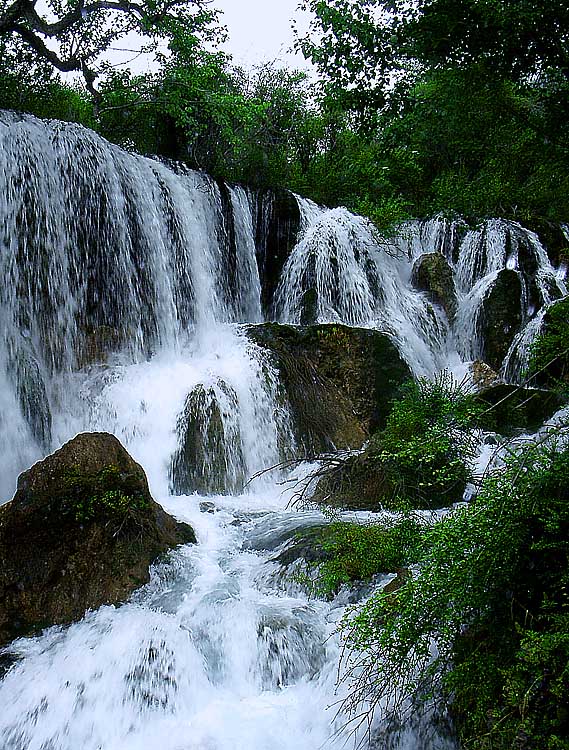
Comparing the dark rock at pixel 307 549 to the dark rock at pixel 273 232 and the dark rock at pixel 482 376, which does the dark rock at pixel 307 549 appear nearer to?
the dark rock at pixel 482 376

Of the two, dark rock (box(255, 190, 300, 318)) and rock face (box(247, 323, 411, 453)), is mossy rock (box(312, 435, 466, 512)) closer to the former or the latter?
rock face (box(247, 323, 411, 453))

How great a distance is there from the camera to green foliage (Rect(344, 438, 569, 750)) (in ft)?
9.48

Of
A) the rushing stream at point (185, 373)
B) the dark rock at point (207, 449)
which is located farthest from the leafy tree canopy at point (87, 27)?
the dark rock at point (207, 449)

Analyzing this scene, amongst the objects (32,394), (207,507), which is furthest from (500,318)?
(32,394)

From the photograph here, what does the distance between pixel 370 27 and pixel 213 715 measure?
16.0ft

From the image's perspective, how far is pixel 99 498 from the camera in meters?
5.50

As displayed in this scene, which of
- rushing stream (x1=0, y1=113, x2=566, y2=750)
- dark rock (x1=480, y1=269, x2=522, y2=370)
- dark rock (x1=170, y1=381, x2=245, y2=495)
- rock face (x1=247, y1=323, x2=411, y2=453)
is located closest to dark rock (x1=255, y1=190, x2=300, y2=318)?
rushing stream (x1=0, y1=113, x2=566, y2=750)

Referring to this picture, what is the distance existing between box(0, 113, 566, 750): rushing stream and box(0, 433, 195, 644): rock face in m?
0.22

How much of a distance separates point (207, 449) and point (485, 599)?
218 inches

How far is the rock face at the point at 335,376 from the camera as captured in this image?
361 inches

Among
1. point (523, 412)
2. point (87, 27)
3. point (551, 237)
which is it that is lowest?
A: point (523, 412)

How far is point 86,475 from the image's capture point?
5.57 meters

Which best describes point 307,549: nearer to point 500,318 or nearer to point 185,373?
point 185,373

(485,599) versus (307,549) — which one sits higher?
(485,599)
